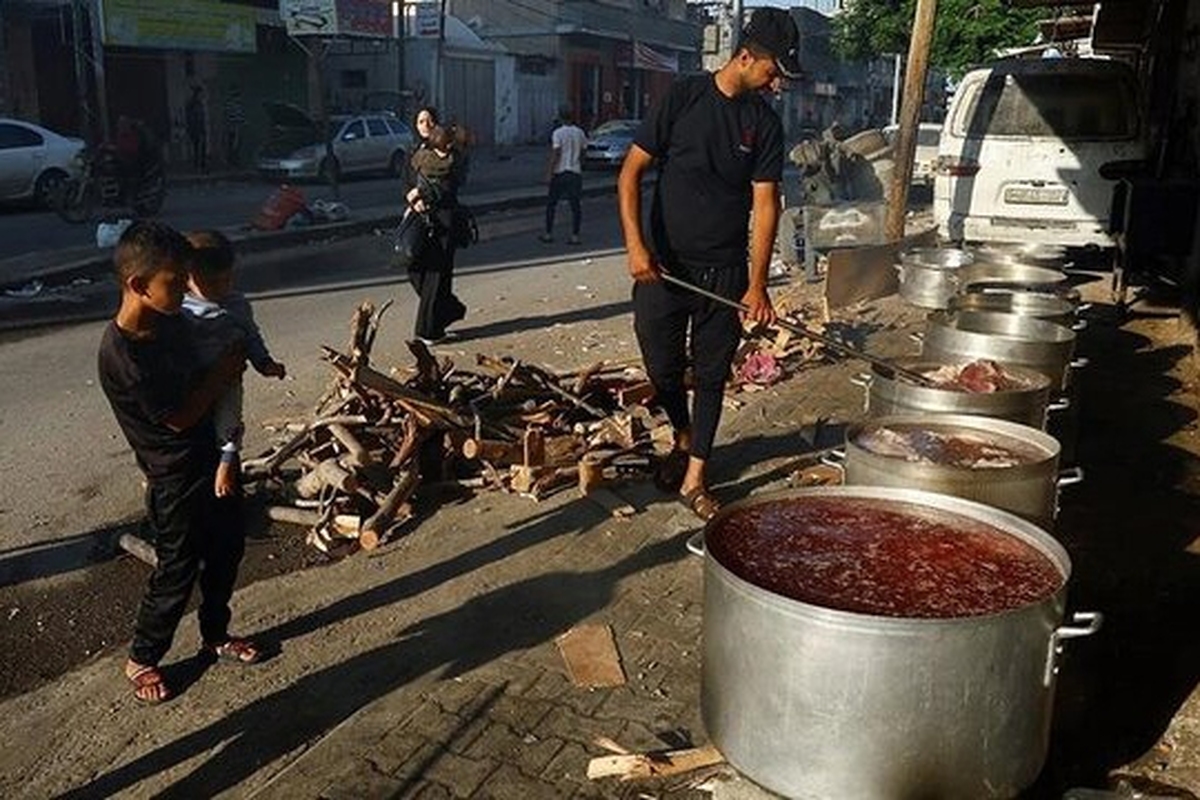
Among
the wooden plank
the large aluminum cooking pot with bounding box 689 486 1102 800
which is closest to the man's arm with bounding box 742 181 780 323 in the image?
the wooden plank

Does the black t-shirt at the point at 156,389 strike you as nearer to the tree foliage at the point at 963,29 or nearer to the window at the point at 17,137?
the window at the point at 17,137

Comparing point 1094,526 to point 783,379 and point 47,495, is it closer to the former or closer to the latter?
point 783,379

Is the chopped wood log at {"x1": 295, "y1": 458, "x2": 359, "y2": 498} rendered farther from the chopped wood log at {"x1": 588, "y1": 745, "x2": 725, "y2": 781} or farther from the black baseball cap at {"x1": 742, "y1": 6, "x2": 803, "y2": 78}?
the black baseball cap at {"x1": 742, "y1": 6, "x2": 803, "y2": 78}

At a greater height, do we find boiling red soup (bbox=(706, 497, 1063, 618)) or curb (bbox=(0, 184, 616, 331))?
boiling red soup (bbox=(706, 497, 1063, 618))

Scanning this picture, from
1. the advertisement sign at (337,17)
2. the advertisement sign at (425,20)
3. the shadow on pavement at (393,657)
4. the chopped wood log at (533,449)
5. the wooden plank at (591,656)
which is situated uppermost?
the advertisement sign at (425,20)

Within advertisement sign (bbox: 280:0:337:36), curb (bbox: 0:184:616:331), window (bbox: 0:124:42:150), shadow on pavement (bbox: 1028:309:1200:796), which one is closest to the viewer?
shadow on pavement (bbox: 1028:309:1200:796)

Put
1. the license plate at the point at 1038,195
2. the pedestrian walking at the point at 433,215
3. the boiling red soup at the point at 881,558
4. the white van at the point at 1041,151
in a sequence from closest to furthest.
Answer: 1. the boiling red soup at the point at 881,558
2. the pedestrian walking at the point at 433,215
3. the white van at the point at 1041,151
4. the license plate at the point at 1038,195

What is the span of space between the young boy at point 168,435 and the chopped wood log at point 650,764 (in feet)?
5.12

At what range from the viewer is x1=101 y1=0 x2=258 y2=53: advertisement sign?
25000mm

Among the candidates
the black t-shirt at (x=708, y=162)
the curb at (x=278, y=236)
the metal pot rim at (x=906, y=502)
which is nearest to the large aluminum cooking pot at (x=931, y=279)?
the black t-shirt at (x=708, y=162)

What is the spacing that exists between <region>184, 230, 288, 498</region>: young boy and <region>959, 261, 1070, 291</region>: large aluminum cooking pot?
13.9 feet

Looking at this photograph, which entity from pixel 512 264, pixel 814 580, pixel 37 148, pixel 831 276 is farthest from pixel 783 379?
pixel 37 148

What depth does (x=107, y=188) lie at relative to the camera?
1834cm

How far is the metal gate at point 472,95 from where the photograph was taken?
40.6 metres
